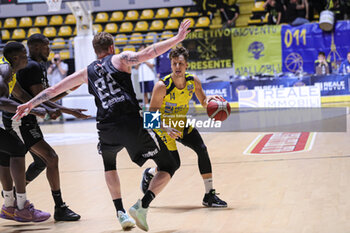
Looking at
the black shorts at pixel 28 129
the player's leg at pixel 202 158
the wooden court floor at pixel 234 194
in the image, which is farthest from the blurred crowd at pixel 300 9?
the black shorts at pixel 28 129

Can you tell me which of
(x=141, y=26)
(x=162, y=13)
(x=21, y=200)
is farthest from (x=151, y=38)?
(x=21, y=200)

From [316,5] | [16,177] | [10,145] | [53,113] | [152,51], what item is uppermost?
[316,5]

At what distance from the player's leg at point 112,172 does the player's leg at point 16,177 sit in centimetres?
84

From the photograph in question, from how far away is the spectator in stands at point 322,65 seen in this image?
14.6 m

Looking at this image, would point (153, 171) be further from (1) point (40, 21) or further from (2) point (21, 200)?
(1) point (40, 21)

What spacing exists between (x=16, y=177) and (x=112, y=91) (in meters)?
1.33

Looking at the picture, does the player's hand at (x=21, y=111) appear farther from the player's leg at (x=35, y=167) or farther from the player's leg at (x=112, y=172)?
the player's leg at (x=35, y=167)

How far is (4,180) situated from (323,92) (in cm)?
1133

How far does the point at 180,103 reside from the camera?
5.31m

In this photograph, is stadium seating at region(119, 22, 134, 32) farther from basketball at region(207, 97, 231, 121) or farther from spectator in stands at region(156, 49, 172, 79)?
basketball at region(207, 97, 231, 121)

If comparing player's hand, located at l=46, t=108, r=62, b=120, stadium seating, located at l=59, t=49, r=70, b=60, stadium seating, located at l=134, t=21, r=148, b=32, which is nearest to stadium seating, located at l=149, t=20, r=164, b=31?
stadium seating, located at l=134, t=21, r=148, b=32

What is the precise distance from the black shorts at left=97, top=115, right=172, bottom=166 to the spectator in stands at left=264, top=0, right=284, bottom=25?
13777 mm

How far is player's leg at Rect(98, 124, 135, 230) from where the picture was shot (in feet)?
14.3

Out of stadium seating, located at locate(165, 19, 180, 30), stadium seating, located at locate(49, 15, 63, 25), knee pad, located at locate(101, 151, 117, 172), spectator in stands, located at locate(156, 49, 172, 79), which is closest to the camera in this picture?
knee pad, located at locate(101, 151, 117, 172)
